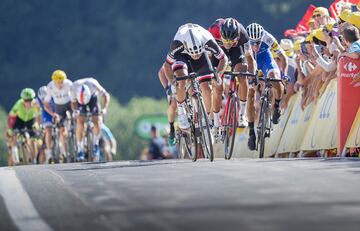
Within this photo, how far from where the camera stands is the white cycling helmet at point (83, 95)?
2252cm

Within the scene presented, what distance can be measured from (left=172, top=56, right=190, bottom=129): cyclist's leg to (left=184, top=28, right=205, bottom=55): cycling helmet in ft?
0.58

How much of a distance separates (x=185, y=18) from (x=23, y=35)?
6600 millimetres

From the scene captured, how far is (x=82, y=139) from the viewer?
2277 cm

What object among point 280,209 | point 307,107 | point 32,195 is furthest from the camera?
point 307,107

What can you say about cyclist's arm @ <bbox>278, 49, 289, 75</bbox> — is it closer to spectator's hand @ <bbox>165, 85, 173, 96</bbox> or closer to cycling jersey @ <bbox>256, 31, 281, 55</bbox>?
cycling jersey @ <bbox>256, 31, 281, 55</bbox>

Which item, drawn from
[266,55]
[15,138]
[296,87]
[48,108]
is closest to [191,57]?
[266,55]

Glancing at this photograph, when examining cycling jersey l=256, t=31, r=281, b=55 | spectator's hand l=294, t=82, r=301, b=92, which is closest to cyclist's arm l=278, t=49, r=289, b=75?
cycling jersey l=256, t=31, r=281, b=55

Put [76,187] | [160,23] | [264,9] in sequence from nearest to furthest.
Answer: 1. [76,187]
2. [264,9]
3. [160,23]

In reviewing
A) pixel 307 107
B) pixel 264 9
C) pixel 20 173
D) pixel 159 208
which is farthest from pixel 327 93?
pixel 264 9

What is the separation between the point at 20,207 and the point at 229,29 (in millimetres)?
7489

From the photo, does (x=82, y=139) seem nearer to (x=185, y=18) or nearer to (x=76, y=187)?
(x=76, y=187)

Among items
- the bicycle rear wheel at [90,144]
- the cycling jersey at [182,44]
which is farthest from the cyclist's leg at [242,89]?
the bicycle rear wheel at [90,144]

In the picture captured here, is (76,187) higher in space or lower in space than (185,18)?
lower

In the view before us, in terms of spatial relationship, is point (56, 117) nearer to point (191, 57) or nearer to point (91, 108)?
point (91, 108)
